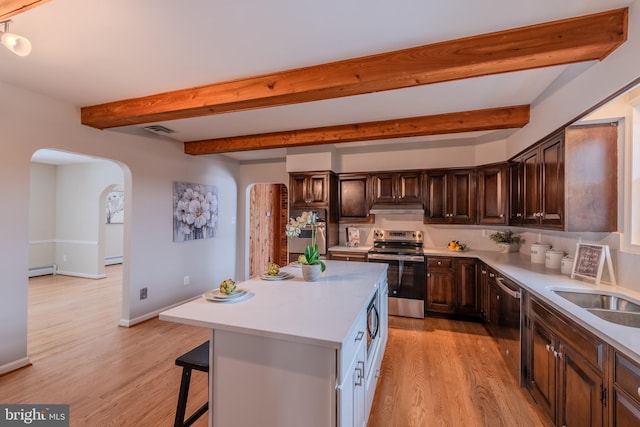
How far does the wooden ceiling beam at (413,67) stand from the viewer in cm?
156

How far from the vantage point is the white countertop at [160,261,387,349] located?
1.23 m

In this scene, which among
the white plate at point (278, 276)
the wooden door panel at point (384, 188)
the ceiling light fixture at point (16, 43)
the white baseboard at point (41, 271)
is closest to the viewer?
the ceiling light fixture at point (16, 43)

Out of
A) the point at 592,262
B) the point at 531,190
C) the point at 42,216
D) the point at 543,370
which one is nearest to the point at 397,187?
the point at 531,190

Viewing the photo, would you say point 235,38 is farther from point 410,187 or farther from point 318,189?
point 410,187

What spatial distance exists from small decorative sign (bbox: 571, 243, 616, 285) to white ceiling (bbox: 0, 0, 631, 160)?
1.39 meters

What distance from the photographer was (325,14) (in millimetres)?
1539

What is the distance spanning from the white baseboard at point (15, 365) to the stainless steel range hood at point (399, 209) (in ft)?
13.7

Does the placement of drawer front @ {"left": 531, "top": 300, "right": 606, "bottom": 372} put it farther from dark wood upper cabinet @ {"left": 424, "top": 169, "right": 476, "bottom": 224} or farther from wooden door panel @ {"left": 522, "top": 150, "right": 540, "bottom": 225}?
dark wood upper cabinet @ {"left": 424, "top": 169, "right": 476, "bottom": 224}

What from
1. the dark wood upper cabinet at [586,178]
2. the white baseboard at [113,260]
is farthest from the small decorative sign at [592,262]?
the white baseboard at [113,260]

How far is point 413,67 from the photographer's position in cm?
187

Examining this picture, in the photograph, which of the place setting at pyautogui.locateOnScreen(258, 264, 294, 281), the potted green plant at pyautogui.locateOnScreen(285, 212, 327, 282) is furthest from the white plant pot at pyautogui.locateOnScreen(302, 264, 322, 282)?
the place setting at pyautogui.locateOnScreen(258, 264, 294, 281)

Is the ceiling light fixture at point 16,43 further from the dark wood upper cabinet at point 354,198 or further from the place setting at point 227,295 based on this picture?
the dark wood upper cabinet at point 354,198

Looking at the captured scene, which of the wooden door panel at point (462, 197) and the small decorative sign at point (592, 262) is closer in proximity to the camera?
the small decorative sign at point (592, 262)

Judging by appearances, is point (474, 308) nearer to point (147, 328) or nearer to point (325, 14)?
point (325, 14)
